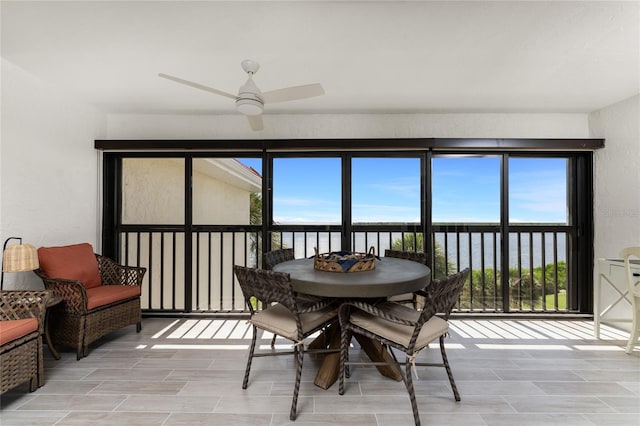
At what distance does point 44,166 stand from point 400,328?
3.70 m

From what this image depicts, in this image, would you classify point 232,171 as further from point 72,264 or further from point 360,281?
point 360,281

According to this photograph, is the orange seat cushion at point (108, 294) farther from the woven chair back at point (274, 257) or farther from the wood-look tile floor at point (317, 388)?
the woven chair back at point (274, 257)

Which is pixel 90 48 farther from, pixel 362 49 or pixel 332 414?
pixel 332 414

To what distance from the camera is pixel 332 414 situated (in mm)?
1942

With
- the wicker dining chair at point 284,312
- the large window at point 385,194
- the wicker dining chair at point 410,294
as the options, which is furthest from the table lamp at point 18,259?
the large window at point 385,194

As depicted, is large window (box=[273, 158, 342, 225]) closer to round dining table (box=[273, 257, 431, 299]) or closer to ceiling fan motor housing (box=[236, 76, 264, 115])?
round dining table (box=[273, 257, 431, 299])

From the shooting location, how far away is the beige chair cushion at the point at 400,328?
6.24ft

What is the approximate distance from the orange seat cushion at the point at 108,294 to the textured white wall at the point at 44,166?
0.61 m

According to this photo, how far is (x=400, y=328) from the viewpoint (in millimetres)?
1996

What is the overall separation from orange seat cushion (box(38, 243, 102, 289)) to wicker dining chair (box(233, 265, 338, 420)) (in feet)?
6.38

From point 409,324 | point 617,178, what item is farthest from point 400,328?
point 617,178

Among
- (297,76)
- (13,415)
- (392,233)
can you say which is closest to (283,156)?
(297,76)

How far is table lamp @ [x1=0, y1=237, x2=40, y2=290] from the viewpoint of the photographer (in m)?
2.35

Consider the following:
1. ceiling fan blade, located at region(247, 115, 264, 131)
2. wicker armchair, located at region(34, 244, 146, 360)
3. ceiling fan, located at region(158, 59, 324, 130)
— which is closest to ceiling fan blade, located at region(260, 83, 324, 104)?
ceiling fan, located at region(158, 59, 324, 130)
